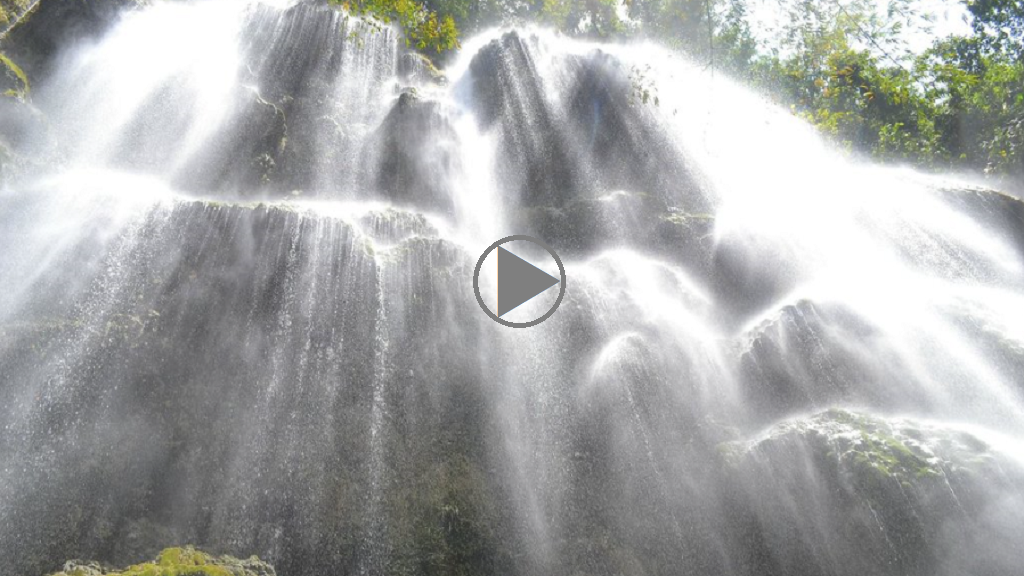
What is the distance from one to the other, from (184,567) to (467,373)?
4805 millimetres

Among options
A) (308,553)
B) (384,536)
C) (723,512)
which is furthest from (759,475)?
(308,553)

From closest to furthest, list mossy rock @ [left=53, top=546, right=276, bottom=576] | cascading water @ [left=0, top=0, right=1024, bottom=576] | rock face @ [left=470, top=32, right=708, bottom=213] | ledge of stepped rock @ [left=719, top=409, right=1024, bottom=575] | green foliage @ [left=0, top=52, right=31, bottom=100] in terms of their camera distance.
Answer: ledge of stepped rock @ [left=719, top=409, right=1024, bottom=575]
mossy rock @ [left=53, top=546, right=276, bottom=576]
cascading water @ [left=0, top=0, right=1024, bottom=576]
green foliage @ [left=0, top=52, right=31, bottom=100]
rock face @ [left=470, top=32, right=708, bottom=213]

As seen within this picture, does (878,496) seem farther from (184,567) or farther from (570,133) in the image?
(570,133)

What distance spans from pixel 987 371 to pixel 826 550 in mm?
4072

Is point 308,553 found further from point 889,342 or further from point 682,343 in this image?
point 889,342

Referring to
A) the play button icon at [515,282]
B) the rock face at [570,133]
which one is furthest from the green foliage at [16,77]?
the rock face at [570,133]

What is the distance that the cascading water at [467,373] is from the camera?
324 inches

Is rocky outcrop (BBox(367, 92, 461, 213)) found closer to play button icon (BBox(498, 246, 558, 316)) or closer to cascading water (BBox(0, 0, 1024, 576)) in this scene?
cascading water (BBox(0, 0, 1024, 576))

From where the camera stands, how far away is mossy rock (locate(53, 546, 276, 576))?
297 inches

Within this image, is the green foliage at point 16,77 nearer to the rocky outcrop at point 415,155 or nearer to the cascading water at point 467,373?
the cascading water at point 467,373

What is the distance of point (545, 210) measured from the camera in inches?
581

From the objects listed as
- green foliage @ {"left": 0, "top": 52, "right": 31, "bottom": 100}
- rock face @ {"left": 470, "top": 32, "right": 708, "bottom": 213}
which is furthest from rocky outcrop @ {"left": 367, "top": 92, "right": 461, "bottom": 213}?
green foliage @ {"left": 0, "top": 52, "right": 31, "bottom": 100}

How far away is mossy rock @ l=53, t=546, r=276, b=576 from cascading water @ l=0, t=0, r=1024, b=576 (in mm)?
199

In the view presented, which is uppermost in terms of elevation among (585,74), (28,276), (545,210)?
(28,276)
